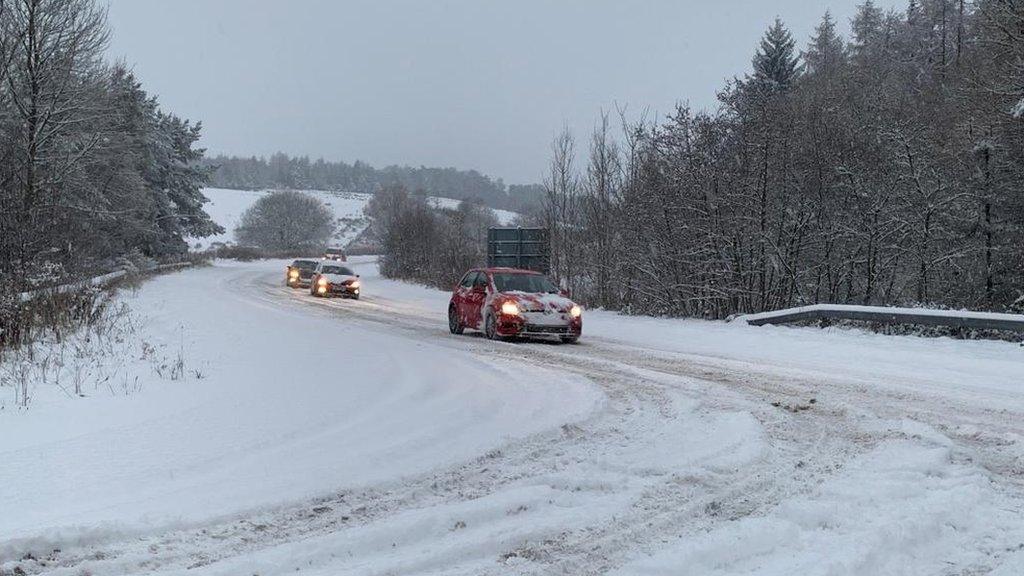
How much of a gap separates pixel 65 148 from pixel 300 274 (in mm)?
13268

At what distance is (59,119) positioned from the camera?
2519 cm

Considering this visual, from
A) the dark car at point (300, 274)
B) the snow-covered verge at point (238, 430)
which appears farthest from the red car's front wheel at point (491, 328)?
the dark car at point (300, 274)

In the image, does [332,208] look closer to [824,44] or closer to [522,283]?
[824,44]

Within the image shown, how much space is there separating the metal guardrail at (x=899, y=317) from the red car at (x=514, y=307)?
203 inches

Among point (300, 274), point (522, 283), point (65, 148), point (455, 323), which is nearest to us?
point (522, 283)

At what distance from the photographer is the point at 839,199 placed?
19.9 metres

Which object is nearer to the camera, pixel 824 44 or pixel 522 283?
pixel 522 283

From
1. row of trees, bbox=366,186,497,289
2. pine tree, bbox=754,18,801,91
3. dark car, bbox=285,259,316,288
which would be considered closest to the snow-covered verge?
dark car, bbox=285,259,316,288

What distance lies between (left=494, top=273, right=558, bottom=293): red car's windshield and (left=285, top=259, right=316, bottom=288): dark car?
24337 millimetres

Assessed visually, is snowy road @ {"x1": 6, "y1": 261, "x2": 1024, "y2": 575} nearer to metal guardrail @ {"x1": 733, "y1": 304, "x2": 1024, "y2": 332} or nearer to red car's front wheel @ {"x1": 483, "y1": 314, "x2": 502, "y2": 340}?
metal guardrail @ {"x1": 733, "y1": 304, "x2": 1024, "y2": 332}

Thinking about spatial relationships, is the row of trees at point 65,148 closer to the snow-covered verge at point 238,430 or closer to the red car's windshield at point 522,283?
the snow-covered verge at point 238,430

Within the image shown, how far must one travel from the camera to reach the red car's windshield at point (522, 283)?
612 inches

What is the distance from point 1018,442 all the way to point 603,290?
788 inches

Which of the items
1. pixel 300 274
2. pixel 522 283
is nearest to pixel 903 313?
pixel 522 283
